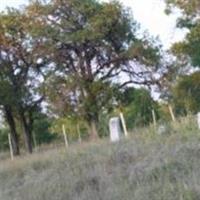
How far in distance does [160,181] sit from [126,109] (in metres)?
38.6

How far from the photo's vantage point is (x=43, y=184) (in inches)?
476

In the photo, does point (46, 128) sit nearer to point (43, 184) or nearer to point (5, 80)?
point (5, 80)

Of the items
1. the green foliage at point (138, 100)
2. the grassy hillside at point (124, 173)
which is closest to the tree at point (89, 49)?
the green foliage at point (138, 100)

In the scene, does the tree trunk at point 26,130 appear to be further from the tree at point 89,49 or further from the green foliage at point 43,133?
the green foliage at point 43,133

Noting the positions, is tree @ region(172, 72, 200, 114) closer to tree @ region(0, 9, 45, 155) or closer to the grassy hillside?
tree @ region(0, 9, 45, 155)

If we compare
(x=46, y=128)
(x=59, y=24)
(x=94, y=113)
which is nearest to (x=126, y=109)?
(x=94, y=113)

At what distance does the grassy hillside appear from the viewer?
933cm

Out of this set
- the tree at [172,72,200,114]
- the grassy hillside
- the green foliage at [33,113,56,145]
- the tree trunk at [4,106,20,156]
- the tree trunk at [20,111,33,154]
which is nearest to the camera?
the grassy hillside

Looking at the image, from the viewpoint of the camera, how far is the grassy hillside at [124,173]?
9328 mm

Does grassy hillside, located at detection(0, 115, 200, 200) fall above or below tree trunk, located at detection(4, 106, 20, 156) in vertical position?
Answer: below

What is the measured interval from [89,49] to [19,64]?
5.29 meters

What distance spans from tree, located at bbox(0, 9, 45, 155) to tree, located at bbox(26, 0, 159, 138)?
1204 millimetres

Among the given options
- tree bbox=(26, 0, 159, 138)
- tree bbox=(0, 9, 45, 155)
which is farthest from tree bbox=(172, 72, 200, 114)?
tree bbox=(0, 9, 45, 155)

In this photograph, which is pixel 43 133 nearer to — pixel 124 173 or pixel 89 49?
pixel 89 49
